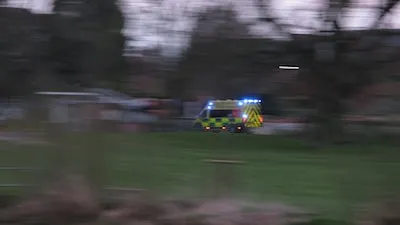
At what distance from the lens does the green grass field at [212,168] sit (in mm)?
5859

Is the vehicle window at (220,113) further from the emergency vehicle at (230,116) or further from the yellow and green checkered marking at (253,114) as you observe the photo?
the yellow and green checkered marking at (253,114)

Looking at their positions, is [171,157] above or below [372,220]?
above

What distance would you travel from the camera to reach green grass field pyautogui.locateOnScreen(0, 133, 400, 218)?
586 cm

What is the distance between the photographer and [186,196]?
661 centimetres

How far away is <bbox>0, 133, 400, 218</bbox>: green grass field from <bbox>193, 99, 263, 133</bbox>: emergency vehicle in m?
0.79

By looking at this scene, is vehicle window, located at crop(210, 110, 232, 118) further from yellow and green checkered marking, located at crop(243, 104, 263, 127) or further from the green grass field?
the green grass field

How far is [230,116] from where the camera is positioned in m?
10.1

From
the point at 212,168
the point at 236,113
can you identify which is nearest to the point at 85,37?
the point at 212,168

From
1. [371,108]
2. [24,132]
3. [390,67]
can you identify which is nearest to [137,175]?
[24,132]

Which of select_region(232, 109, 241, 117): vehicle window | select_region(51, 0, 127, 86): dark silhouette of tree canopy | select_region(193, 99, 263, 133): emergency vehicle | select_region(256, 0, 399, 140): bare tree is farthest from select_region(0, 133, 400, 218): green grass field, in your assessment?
select_region(232, 109, 241, 117): vehicle window

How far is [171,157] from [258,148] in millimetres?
1882

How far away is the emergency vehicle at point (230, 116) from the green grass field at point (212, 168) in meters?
0.79

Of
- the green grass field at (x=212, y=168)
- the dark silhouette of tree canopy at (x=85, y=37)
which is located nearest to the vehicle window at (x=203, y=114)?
the green grass field at (x=212, y=168)

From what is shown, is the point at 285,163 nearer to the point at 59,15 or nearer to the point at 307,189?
the point at 307,189
